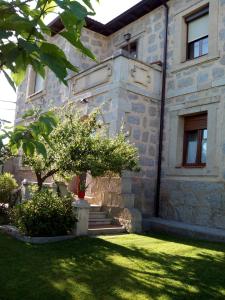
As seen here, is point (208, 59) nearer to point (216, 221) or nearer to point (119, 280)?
point (216, 221)

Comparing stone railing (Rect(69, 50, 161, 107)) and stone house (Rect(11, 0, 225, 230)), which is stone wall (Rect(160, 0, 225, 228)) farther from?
stone railing (Rect(69, 50, 161, 107))

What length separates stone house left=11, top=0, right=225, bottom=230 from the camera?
→ 888 cm

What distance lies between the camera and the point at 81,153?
7465mm

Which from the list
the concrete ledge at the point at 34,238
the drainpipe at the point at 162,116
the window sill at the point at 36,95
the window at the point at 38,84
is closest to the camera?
the concrete ledge at the point at 34,238

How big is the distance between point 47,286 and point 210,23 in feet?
26.2

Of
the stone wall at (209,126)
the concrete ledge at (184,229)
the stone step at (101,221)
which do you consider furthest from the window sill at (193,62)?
→ the stone step at (101,221)

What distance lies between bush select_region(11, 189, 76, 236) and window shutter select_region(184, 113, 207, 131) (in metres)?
4.24

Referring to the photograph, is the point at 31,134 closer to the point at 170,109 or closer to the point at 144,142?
the point at 144,142

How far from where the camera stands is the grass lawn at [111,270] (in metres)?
4.15

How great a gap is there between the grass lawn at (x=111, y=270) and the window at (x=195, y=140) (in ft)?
9.25

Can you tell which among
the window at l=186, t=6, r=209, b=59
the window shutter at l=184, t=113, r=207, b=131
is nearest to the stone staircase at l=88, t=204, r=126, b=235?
the window shutter at l=184, t=113, r=207, b=131

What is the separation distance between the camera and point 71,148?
24.2ft

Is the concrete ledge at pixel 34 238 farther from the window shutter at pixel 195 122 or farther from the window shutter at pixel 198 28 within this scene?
the window shutter at pixel 198 28

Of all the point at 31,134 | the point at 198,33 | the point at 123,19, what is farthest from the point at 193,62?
the point at 31,134
